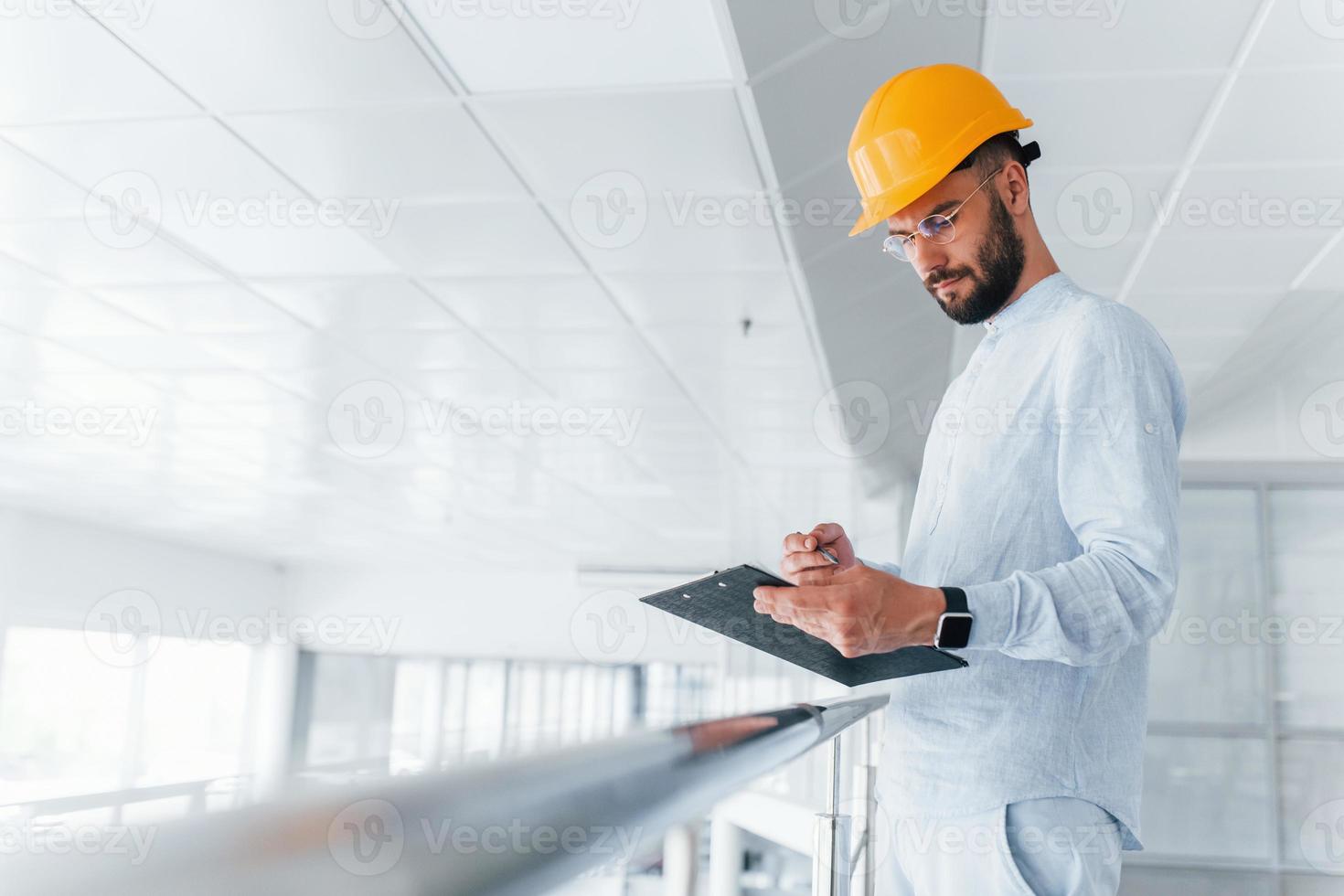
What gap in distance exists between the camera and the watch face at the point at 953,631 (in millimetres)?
1010

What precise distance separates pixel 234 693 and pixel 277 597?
→ 1.36m

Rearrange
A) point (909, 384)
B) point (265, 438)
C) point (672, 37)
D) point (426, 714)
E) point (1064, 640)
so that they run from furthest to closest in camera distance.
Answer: point (426, 714)
point (265, 438)
point (909, 384)
point (672, 37)
point (1064, 640)

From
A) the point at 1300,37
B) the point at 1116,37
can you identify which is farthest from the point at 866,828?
the point at 1300,37

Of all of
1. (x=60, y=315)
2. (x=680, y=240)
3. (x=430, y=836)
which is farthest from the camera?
(x=60, y=315)

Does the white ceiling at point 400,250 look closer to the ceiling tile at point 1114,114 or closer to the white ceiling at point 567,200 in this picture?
the white ceiling at point 567,200

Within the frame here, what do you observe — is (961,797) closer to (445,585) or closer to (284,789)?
(284,789)

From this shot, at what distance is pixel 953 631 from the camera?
101 centimetres

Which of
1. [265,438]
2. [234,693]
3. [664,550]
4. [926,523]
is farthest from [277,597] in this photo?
[926,523]

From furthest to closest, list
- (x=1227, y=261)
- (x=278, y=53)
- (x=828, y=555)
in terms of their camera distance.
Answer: (x=1227, y=261), (x=278, y=53), (x=828, y=555)

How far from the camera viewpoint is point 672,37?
257 centimetres

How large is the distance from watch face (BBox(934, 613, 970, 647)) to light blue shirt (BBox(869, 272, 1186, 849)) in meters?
0.01

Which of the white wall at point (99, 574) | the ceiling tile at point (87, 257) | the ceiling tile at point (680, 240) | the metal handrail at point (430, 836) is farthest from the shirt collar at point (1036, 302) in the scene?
the white wall at point (99, 574)

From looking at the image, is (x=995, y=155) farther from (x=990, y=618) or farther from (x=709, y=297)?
(x=709, y=297)

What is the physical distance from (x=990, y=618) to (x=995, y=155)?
2.04 ft
